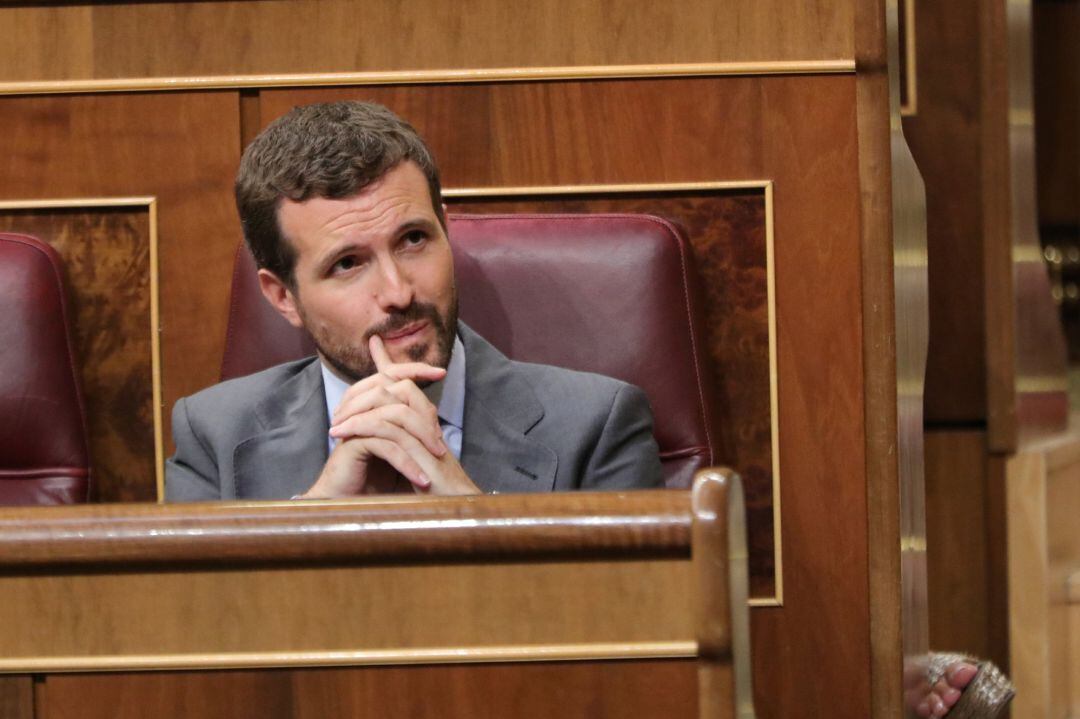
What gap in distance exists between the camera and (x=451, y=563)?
651mm

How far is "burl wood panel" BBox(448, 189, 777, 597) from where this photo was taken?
1322mm

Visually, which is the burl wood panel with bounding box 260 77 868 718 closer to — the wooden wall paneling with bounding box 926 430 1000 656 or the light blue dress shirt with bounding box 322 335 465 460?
Answer: the light blue dress shirt with bounding box 322 335 465 460

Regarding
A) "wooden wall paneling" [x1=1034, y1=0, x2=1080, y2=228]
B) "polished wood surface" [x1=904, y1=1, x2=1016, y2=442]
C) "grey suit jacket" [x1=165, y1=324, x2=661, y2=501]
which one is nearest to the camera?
"grey suit jacket" [x1=165, y1=324, x2=661, y2=501]

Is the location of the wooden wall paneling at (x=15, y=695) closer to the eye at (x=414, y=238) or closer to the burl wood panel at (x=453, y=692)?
the burl wood panel at (x=453, y=692)

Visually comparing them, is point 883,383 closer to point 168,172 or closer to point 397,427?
point 397,427

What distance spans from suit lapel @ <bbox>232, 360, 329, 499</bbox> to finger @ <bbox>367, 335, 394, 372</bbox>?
89 mm

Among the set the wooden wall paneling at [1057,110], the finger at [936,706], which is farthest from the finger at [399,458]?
the wooden wall paneling at [1057,110]

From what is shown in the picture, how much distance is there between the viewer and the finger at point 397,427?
42.4 inches

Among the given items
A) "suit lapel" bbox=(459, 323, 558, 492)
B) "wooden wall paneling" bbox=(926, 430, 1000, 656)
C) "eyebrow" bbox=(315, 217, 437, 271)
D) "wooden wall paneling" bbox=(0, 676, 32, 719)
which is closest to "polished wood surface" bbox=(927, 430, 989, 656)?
"wooden wall paneling" bbox=(926, 430, 1000, 656)

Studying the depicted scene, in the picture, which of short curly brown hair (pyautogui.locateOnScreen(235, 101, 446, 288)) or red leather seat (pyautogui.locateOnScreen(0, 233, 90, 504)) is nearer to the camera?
short curly brown hair (pyautogui.locateOnScreen(235, 101, 446, 288))

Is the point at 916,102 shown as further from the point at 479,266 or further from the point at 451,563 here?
the point at 451,563

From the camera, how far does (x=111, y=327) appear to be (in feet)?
4.52

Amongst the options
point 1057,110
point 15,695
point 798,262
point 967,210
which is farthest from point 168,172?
point 1057,110

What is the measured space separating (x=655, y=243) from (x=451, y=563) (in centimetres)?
62
